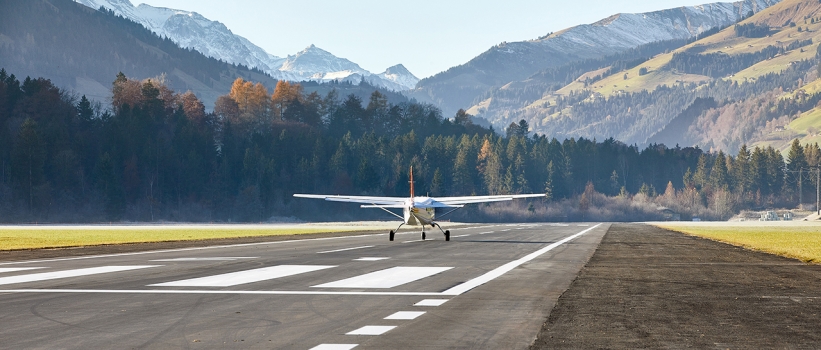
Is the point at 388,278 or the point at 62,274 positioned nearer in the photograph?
the point at 388,278

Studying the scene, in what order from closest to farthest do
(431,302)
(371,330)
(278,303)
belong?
(371,330) → (278,303) → (431,302)

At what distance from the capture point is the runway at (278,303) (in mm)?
11281

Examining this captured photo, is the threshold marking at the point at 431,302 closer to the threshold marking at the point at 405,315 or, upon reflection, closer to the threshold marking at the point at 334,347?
the threshold marking at the point at 405,315

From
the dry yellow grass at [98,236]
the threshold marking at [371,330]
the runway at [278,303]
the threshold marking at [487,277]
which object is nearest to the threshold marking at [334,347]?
the runway at [278,303]

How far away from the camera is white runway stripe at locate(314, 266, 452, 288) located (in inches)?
733

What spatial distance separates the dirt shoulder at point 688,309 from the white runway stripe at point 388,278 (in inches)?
143

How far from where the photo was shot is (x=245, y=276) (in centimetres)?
2080

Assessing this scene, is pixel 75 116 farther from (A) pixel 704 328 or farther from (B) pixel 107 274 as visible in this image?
(A) pixel 704 328

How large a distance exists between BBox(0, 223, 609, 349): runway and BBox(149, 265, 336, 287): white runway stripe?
3cm

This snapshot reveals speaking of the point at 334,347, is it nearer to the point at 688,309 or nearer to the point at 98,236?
the point at 688,309

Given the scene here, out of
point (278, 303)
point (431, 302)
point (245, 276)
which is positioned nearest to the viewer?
point (278, 303)

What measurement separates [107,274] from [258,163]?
16786 centimetres

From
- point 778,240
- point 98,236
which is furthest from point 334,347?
point 98,236

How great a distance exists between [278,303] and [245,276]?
5.90 m
